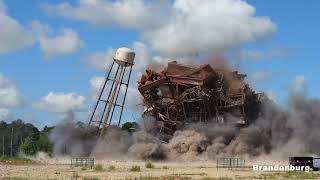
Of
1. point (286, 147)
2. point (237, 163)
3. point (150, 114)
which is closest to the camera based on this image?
point (237, 163)

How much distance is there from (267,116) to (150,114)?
22336 millimetres

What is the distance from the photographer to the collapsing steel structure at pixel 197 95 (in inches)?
3912

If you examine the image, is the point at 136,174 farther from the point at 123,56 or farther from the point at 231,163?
the point at 123,56

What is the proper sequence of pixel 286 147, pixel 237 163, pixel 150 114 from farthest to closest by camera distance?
pixel 150 114, pixel 286 147, pixel 237 163

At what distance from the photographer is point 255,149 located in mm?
99000

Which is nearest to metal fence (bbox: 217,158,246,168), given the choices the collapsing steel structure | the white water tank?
the collapsing steel structure

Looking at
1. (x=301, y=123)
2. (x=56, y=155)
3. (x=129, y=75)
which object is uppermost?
(x=129, y=75)

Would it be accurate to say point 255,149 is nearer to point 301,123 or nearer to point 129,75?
point 301,123

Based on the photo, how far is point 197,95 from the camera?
98562mm

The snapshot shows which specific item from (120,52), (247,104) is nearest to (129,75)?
(120,52)

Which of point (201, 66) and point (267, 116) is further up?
point (201, 66)

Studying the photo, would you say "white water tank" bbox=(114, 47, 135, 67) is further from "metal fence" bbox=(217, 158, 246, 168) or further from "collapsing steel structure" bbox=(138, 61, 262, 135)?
"metal fence" bbox=(217, 158, 246, 168)

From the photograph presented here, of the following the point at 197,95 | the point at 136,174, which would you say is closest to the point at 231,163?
the point at 197,95

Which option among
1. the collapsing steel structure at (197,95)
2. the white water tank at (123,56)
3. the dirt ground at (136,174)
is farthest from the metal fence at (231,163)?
the white water tank at (123,56)
